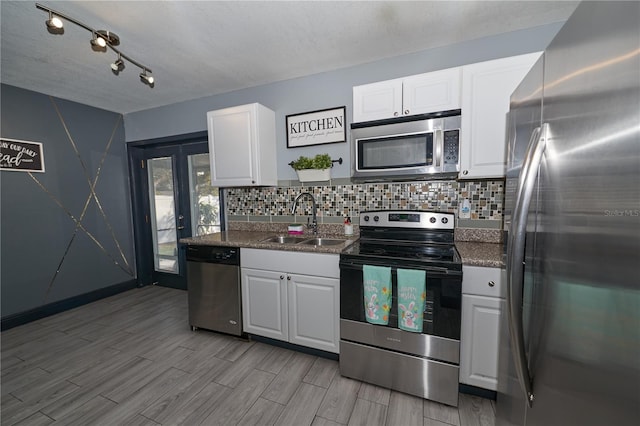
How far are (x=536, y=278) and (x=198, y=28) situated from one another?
7.77ft

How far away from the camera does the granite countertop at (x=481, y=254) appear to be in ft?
4.92

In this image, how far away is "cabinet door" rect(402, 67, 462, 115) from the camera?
180 centimetres

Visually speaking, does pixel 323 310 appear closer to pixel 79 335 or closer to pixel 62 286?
pixel 79 335

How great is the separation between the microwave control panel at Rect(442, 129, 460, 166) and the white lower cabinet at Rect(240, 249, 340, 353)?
1.05m

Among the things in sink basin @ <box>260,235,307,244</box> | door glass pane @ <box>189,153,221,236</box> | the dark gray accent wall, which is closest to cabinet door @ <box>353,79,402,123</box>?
sink basin @ <box>260,235,307,244</box>

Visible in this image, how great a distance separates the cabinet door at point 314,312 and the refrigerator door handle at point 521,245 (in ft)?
3.82

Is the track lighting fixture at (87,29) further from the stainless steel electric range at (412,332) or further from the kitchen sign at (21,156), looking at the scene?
the stainless steel electric range at (412,332)

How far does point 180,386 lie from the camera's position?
180cm

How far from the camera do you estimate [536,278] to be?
81 centimetres

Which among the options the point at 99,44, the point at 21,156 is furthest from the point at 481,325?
the point at 21,156

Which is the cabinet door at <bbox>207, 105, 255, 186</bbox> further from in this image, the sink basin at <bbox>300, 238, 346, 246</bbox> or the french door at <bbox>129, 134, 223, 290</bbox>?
the sink basin at <bbox>300, 238, 346, 246</bbox>

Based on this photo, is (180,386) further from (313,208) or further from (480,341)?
(480,341)

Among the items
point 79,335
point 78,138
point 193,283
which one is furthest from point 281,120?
point 79,335

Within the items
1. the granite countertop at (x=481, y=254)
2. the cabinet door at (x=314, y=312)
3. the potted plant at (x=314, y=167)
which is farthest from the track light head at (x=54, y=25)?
the granite countertop at (x=481, y=254)
